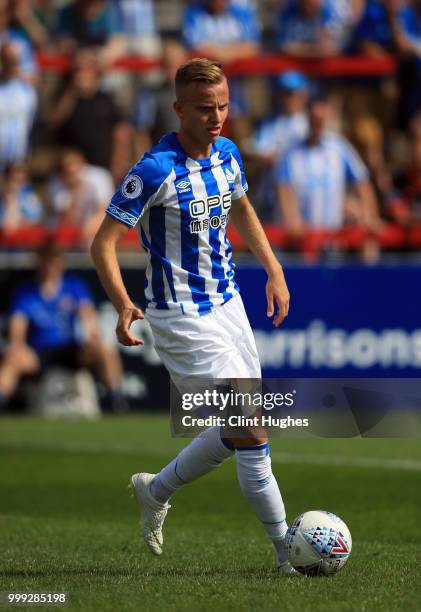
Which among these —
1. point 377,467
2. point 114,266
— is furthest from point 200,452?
point 377,467

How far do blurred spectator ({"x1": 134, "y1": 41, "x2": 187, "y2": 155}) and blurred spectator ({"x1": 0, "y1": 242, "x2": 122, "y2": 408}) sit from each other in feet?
6.17

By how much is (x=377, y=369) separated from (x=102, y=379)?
9.18 feet

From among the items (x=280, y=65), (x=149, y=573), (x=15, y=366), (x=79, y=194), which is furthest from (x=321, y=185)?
(x=149, y=573)

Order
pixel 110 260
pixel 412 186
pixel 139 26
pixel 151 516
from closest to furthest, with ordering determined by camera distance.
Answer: pixel 110 260 → pixel 151 516 → pixel 412 186 → pixel 139 26

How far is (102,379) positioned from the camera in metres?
13.1

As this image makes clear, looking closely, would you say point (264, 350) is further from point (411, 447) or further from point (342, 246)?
point (411, 447)

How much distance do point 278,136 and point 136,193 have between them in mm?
8523

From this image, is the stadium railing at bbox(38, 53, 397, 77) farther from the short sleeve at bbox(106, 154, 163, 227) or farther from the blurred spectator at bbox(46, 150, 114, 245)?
the short sleeve at bbox(106, 154, 163, 227)

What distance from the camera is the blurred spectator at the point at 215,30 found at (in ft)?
48.2

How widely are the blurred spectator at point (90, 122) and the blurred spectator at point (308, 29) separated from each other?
7.68ft

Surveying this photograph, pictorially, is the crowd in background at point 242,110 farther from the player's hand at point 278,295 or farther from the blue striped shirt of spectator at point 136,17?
the player's hand at point 278,295

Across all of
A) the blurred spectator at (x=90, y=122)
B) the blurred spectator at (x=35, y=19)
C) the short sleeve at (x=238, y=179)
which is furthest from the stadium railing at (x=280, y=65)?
the short sleeve at (x=238, y=179)

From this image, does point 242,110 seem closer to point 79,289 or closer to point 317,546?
point 79,289

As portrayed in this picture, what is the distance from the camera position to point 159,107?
46.3 feet
